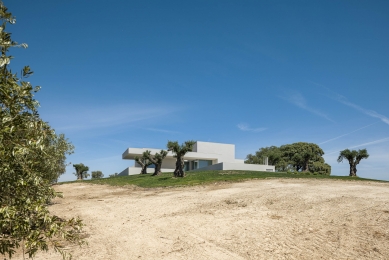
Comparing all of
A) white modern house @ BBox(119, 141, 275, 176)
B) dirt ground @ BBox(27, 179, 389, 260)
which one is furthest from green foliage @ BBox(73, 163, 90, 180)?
dirt ground @ BBox(27, 179, 389, 260)

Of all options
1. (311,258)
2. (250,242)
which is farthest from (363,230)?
(250,242)

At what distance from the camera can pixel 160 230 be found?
41.9 ft

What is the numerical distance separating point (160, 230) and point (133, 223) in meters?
2.06

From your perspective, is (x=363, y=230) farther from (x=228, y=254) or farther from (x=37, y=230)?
(x=37, y=230)

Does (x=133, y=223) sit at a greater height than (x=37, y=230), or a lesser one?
lesser

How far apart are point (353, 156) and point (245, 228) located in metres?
42.1

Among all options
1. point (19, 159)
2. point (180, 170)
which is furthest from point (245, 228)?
point (180, 170)

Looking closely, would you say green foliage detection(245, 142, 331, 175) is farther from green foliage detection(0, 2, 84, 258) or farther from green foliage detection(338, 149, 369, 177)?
green foliage detection(0, 2, 84, 258)

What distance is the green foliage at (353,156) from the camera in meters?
46.4

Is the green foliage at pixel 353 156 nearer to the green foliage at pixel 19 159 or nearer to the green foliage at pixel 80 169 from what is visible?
Result: the green foliage at pixel 19 159

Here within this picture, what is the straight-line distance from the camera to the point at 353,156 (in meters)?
47.0

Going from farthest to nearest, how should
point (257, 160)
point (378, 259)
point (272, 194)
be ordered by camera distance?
point (257, 160), point (272, 194), point (378, 259)

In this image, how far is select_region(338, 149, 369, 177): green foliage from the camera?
152ft

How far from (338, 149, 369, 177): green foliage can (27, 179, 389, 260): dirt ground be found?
32.7 meters
